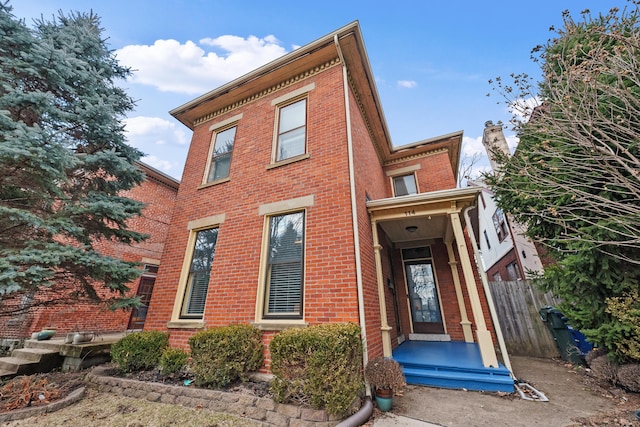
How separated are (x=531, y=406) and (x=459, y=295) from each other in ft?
12.1

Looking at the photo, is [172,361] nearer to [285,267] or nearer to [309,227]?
[285,267]

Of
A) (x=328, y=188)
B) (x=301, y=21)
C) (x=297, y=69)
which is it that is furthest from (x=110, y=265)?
(x=301, y=21)

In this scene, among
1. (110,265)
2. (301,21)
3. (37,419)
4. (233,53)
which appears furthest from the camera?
(233,53)

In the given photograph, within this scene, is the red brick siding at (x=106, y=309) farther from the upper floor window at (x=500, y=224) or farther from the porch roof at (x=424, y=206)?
the upper floor window at (x=500, y=224)

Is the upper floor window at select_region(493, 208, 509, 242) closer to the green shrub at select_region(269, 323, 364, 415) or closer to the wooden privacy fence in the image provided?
the wooden privacy fence

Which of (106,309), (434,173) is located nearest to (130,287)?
(106,309)

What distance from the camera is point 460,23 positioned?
6836 millimetres

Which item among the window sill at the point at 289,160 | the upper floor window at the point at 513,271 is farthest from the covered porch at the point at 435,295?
the upper floor window at the point at 513,271

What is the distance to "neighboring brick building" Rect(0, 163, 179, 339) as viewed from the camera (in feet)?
23.2

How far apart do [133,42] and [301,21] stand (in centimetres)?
480

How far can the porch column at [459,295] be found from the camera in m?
6.82

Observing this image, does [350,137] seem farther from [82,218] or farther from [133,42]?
[133,42]

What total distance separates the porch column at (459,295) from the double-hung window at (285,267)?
4.83 m

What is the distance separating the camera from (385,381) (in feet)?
11.4
